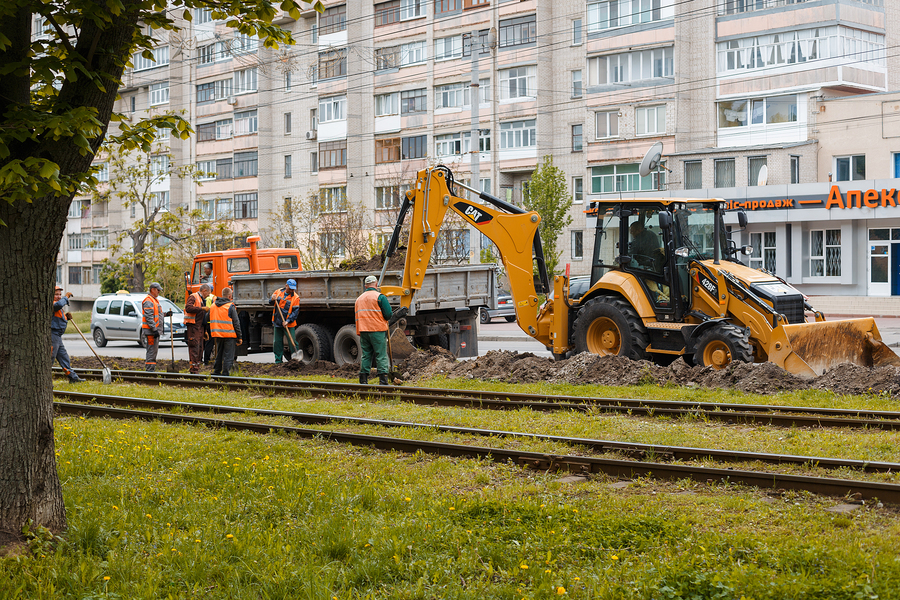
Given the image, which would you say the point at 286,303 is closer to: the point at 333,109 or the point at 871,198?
the point at 871,198

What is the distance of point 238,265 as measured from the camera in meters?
21.9

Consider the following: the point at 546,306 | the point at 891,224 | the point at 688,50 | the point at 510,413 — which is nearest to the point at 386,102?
the point at 688,50

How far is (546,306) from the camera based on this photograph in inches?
648

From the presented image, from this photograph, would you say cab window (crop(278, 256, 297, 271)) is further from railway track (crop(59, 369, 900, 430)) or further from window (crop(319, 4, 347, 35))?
window (crop(319, 4, 347, 35))

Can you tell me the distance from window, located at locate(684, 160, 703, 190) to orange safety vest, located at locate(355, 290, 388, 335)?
28.6m

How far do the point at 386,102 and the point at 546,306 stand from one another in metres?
36.6

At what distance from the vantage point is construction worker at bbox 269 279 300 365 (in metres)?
18.6

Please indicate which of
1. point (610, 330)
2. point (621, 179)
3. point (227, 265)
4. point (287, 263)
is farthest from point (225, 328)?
point (621, 179)

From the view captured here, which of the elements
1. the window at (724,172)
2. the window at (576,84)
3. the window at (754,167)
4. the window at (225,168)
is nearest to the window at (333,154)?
the window at (225,168)

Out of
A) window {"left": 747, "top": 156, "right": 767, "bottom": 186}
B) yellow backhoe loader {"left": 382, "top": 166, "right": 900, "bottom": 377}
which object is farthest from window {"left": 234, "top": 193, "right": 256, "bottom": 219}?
yellow backhoe loader {"left": 382, "top": 166, "right": 900, "bottom": 377}

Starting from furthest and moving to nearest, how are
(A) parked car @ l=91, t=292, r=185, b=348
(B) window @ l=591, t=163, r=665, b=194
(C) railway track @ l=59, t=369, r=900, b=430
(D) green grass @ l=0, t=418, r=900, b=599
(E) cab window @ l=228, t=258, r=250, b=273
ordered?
(B) window @ l=591, t=163, r=665, b=194 < (A) parked car @ l=91, t=292, r=185, b=348 < (E) cab window @ l=228, t=258, r=250, b=273 < (C) railway track @ l=59, t=369, r=900, b=430 < (D) green grass @ l=0, t=418, r=900, b=599

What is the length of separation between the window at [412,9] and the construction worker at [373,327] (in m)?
37.3

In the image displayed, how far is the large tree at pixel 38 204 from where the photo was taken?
5.61 meters

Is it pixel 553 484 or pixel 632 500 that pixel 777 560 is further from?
pixel 553 484
